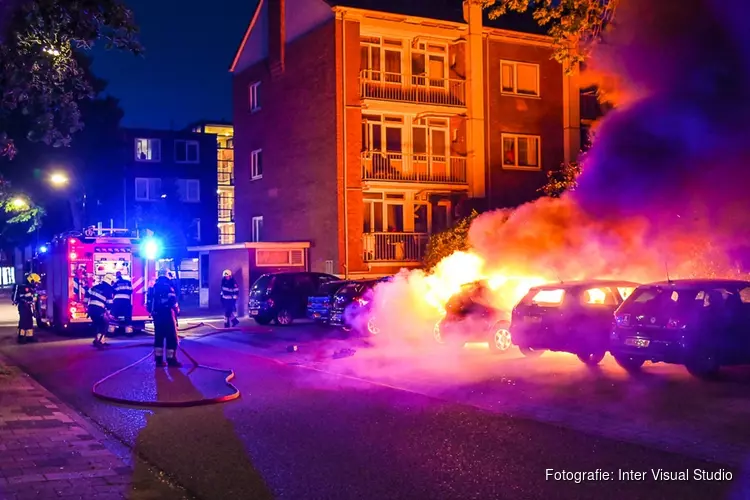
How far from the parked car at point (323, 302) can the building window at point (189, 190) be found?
38.0 meters

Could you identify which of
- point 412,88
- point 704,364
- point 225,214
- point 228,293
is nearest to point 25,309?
point 228,293

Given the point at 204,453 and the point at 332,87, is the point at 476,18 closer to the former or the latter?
the point at 332,87

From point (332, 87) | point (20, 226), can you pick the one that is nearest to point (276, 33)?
point (332, 87)

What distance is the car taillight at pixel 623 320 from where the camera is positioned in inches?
502

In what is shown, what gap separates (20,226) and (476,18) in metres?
32.7

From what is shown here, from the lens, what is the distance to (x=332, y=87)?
29.8 m

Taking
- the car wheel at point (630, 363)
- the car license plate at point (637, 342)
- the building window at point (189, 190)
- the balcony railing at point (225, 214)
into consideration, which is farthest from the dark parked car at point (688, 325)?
the balcony railing at point (225, 214)

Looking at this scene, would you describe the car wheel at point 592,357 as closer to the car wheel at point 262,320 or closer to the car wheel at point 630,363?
the car wheel at point 630,363

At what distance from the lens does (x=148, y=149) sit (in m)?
58.6

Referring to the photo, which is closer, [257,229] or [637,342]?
[637,342]

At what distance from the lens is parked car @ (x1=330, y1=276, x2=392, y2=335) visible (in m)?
20.6

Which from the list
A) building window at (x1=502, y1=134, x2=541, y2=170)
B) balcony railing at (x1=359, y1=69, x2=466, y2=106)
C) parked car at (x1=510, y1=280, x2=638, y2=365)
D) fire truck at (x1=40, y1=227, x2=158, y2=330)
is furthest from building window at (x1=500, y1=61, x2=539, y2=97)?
parked car at (x1=510, y1=280, x2=638, y2=365)

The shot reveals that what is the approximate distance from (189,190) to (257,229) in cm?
2515

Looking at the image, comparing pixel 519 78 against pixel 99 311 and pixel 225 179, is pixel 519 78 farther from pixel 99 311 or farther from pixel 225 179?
pixel 225 179
